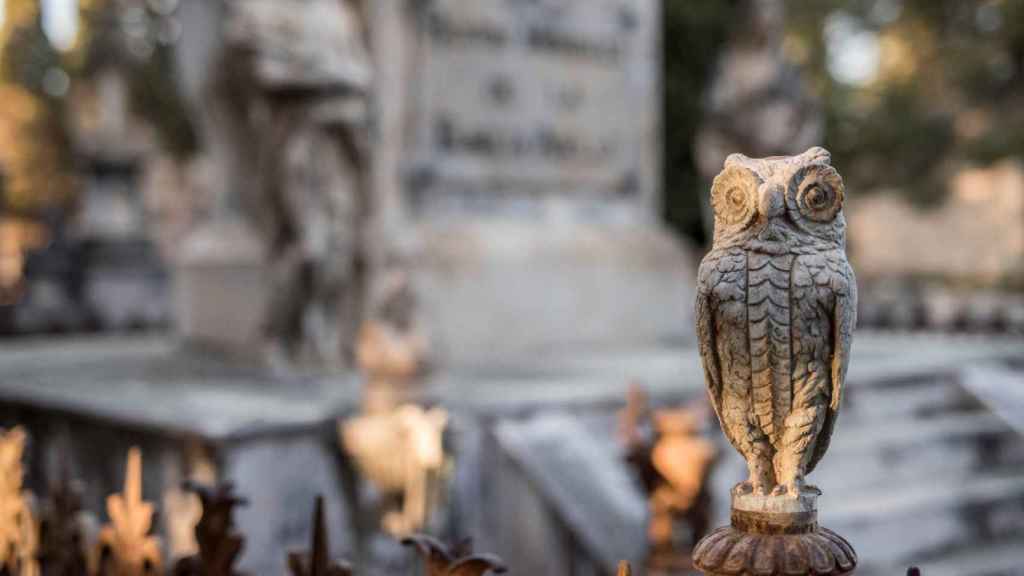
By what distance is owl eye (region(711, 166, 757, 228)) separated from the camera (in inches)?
101

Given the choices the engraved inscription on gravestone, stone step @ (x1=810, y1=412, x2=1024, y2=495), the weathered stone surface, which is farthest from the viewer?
the engraved inscription on gravestone

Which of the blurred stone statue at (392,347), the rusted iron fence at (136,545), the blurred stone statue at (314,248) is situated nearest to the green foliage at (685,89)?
the blurred stone statue at (314,248)

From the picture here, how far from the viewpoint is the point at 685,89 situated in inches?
612

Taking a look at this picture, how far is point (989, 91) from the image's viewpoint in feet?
73.5

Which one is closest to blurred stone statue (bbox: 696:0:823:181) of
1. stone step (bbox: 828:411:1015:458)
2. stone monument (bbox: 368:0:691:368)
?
stone monument (bbox: 368:0:691:368)

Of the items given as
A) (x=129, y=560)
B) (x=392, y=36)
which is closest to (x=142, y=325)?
(x=392, y=36)

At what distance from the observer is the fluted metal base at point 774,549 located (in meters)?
2.38

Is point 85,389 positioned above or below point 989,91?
below

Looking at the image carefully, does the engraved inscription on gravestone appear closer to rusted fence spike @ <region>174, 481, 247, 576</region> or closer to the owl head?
rusted fence spike @ <region>174, 481, 247, 576</region>

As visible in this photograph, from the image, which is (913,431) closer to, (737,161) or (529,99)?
(529,99)

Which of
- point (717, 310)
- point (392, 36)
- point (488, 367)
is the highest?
point (392, 36)

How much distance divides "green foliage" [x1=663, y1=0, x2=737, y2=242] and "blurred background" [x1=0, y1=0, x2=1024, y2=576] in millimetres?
37

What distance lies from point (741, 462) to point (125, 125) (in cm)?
2272

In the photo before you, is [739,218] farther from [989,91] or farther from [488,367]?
[989,91]
